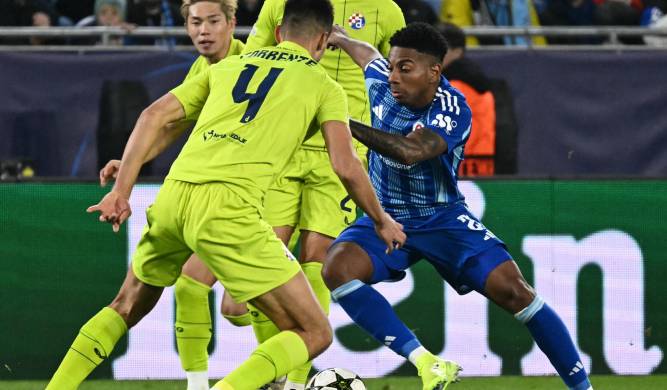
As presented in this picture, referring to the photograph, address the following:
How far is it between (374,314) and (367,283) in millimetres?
187

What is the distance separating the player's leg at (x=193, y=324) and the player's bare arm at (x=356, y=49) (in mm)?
1384

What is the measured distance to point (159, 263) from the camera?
6574mm

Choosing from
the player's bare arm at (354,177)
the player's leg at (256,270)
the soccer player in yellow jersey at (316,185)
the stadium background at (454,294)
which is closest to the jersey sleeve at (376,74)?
the soccer player in yellow jersey at (316,185)

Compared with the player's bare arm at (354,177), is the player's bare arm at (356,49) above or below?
above

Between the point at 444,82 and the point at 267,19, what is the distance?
111cm

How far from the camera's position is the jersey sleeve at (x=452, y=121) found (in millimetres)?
7207

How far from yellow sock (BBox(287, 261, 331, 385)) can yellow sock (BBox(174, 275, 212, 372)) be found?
0.55 m

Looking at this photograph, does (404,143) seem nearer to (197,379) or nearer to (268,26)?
(268,26)

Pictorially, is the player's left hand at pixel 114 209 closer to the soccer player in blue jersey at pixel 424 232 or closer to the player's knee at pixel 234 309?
the soccer player in blue jersey at pixel 424 232

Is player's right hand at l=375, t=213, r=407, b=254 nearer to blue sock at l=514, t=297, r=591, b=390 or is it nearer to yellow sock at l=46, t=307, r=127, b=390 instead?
blue sock at l=514, t=297, r=591, b=390

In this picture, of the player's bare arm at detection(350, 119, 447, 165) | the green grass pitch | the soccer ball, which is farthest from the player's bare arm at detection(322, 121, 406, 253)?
the green grass pitch

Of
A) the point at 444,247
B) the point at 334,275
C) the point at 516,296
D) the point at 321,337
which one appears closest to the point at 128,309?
the point at 321,337

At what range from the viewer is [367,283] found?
7352 mm

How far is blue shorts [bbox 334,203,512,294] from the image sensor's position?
285 inches
